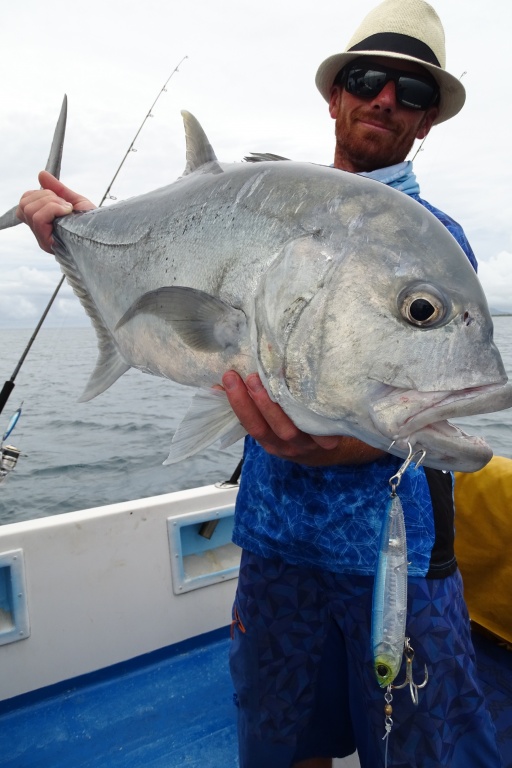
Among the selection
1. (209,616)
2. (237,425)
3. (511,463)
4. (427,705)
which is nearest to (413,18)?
(237,425)

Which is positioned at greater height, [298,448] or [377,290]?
[377,290]

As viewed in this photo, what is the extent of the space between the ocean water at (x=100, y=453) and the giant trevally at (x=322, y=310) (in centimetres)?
306

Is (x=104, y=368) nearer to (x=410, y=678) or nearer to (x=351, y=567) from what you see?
(x=351, y=567)

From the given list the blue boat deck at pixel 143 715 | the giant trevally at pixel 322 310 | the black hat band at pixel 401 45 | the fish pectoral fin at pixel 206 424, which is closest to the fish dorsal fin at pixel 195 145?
the giant trevally at pixel 322 310

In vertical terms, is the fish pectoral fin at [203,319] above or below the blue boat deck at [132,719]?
above

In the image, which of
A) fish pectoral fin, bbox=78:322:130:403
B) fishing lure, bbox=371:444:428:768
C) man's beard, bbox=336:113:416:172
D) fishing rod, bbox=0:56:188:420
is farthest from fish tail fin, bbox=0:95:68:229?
fishing lure, bbox=371:444:428:768

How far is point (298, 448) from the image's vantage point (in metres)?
1.56

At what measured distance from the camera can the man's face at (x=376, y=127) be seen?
212cm

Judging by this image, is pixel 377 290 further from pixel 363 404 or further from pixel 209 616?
pixel 209 616

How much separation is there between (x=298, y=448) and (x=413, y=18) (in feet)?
5.69

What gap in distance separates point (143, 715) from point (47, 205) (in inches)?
102

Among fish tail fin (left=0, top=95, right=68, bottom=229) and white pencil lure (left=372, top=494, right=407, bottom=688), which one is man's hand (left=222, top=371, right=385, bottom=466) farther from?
fish tail fin (left=0, top=95, right=68, bottom=229)

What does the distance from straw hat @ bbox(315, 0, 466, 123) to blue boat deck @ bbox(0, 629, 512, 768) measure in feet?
8.18

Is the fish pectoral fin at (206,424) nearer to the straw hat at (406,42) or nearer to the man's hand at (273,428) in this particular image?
the man's hand at (273,428)
